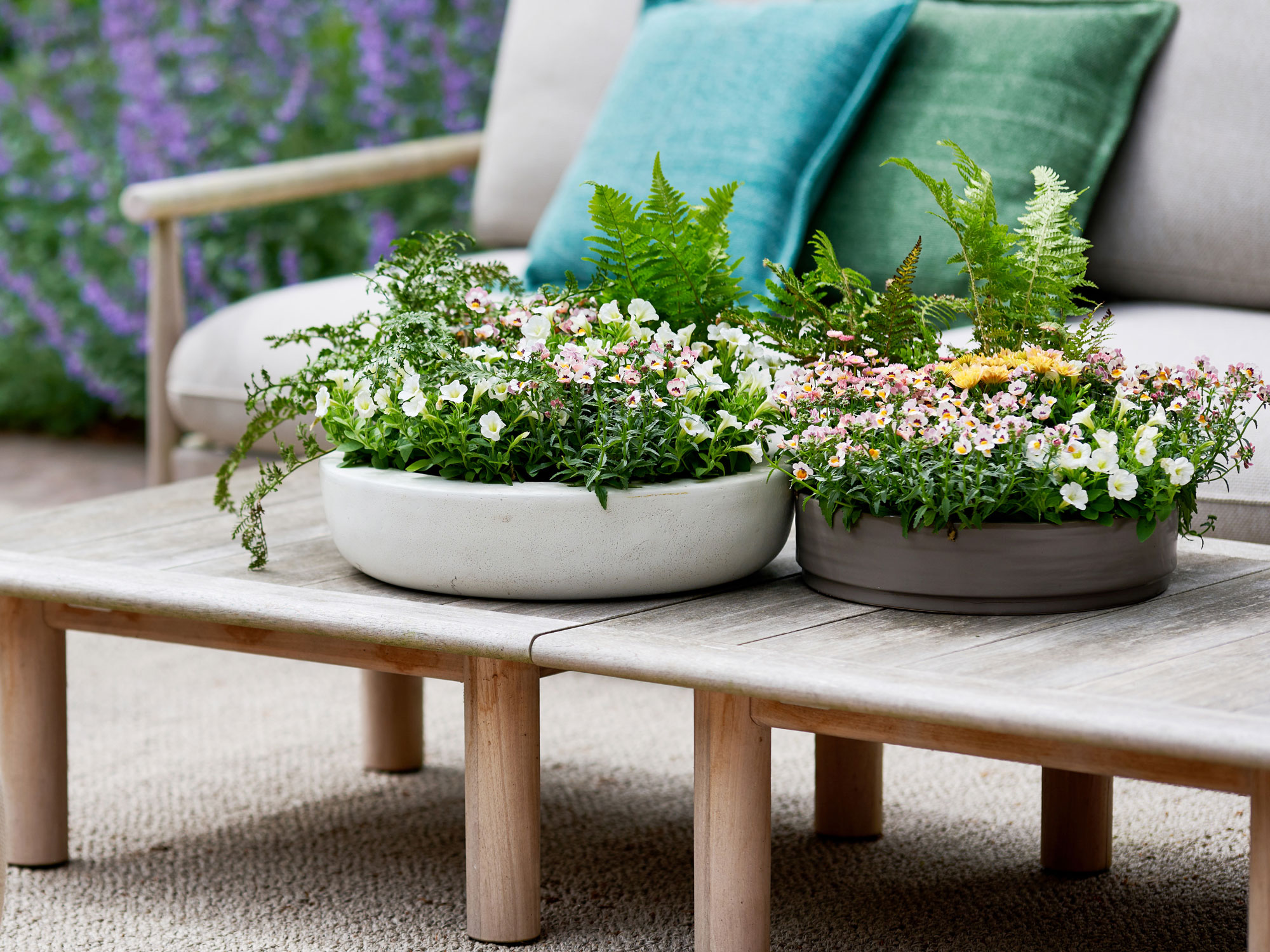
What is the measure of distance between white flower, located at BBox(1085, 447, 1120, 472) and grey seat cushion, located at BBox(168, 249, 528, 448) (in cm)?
130

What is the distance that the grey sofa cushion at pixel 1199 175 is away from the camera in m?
2.08

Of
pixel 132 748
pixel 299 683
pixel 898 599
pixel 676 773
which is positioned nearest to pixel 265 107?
pixel 299 683

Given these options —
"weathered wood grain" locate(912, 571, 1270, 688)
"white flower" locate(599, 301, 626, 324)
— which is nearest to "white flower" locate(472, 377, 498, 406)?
"white flower" locate(599, 301, 626, 324)

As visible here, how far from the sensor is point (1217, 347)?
1.86 meters

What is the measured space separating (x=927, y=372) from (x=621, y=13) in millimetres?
1549

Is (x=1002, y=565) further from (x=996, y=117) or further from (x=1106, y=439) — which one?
(x=996, y=117)

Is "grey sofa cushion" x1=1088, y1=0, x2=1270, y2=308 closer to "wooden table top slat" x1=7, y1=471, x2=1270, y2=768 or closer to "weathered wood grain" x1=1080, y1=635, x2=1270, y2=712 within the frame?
"wooden table top slat" x1=7, y1=471, x2=1270, y2=768

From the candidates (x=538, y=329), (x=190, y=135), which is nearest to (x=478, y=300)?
(x=538, y=329)

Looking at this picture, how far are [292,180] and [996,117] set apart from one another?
1.09m

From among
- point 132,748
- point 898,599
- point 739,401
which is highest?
point 739,401

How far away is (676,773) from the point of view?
1.89 m

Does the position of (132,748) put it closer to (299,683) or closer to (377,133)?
(299,683)

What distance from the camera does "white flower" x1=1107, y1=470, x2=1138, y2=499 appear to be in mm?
1138

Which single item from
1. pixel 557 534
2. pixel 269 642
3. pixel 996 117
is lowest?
pixel 269 642
